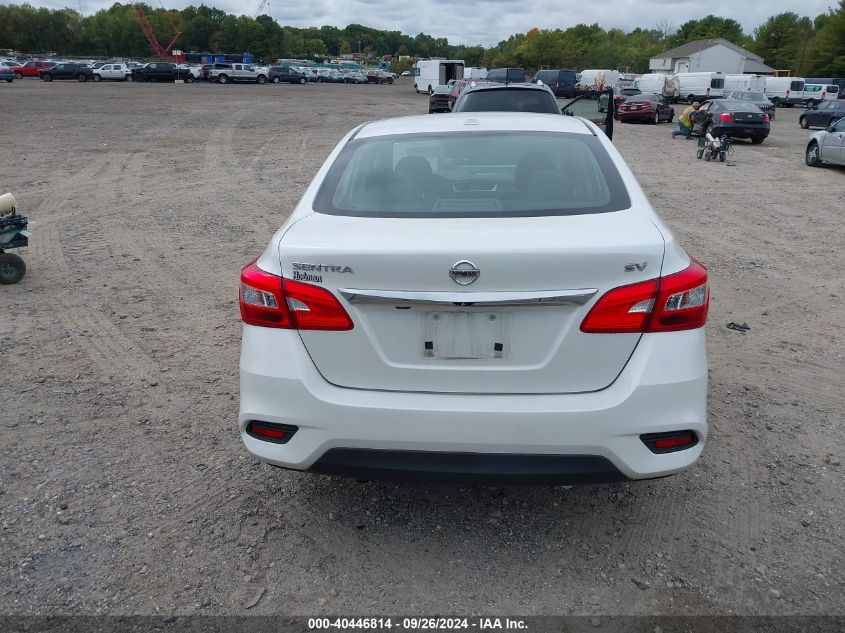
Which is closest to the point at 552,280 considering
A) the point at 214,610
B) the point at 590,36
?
the point at 214,610

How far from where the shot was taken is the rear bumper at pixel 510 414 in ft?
8.53

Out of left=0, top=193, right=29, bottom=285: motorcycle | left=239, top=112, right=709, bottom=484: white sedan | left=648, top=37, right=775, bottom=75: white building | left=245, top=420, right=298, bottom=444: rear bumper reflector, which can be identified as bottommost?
left=0, top=193, right=29, bottom=285: motorcycle

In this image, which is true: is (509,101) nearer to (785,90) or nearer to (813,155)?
(813,155)

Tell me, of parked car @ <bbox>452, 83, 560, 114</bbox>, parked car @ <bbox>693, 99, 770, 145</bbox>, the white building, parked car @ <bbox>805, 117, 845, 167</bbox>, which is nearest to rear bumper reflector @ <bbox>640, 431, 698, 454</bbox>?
parked car @ <bbox>452, 83, 560, 114</bbox>

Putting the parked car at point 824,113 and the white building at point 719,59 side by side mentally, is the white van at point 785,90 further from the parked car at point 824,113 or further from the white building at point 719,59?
the white building at point 719,59

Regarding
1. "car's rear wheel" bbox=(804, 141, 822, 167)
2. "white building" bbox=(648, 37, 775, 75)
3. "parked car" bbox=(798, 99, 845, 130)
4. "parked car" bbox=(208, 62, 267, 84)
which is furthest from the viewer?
"white building" bbox=(648, 37, 775, 75)

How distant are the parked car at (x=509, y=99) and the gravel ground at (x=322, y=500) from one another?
6.04 meters

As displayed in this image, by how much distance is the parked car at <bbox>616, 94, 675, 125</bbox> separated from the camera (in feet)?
101

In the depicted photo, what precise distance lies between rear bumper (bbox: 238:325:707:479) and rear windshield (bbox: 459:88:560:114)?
412 inches

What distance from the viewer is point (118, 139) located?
60.0 ft

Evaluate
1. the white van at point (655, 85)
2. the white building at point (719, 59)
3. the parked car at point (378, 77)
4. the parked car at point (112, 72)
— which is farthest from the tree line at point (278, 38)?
the parked car at point (112, 72)

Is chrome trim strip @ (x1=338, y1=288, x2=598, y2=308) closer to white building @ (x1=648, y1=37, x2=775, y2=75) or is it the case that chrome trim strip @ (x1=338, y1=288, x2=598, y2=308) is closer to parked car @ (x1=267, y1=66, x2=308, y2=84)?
parked car @ (x1=267, y1=66, x2=308, y2=84)

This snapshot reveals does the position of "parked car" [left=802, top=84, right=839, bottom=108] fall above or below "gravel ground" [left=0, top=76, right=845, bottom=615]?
above

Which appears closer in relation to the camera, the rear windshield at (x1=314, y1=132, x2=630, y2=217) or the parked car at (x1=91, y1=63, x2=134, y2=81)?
the rear windshield at (x1=314, y1=132, x2=630, y2=217)
